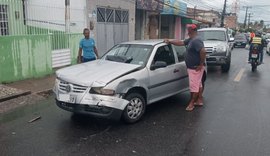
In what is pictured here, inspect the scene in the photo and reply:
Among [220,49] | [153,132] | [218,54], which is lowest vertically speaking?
[153,132]

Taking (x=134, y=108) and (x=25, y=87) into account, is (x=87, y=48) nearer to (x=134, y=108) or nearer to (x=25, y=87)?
(x=25, y=87)

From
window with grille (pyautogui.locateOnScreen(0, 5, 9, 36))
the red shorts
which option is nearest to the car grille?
the red shorts

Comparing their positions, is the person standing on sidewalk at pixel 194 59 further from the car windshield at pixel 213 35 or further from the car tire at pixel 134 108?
the car windshield at pixel 213 35

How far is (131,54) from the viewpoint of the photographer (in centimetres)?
635

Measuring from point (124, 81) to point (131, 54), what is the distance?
125cm

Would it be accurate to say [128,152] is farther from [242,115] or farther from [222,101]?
[222,101]

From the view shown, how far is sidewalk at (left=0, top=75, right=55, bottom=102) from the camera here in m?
7.31

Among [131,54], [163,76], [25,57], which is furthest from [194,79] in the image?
[25,57]

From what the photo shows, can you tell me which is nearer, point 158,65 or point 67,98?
point 67,98

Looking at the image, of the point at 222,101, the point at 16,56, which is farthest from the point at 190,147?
the point at 16,56

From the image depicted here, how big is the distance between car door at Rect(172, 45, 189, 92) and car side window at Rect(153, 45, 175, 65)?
6.8 inches

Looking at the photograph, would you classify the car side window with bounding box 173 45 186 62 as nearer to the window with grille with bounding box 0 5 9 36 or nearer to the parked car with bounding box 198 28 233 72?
the parked car with bounding box 198 28 233 72

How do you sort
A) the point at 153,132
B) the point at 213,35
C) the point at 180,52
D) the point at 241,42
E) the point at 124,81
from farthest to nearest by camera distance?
the point at 241,42 → the point at 213,35 → the point at 180,52 → the point at 124,81 → the point at 153,132

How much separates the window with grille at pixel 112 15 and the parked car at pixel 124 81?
829cm
